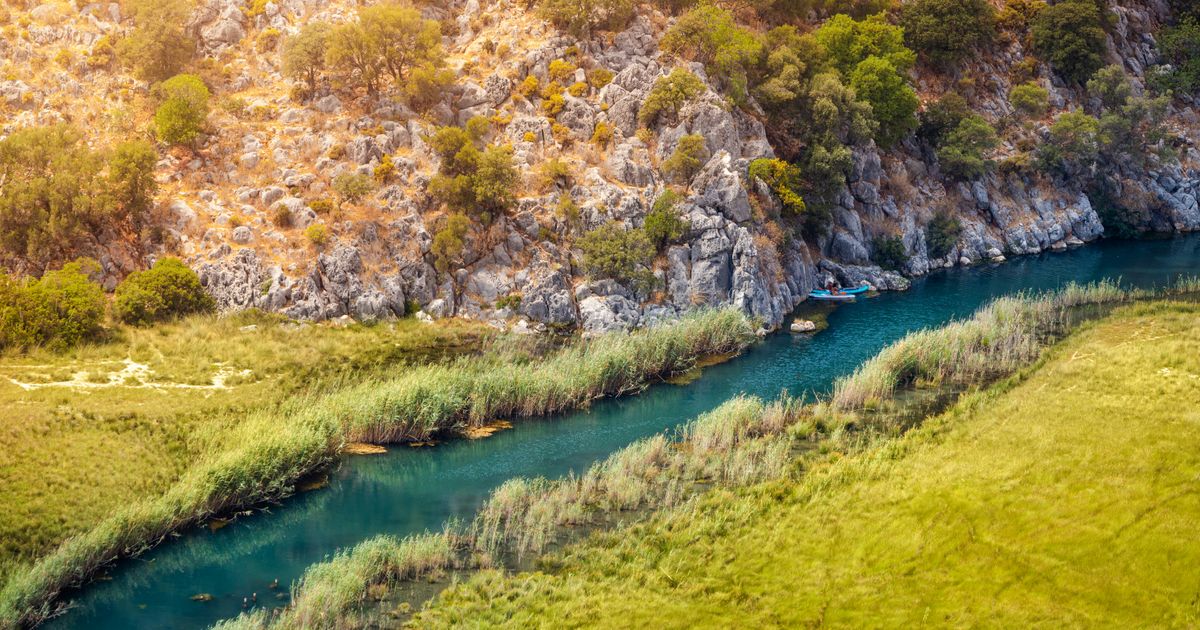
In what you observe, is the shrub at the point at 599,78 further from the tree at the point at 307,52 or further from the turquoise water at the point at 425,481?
the turquoise water at the point at 425,481

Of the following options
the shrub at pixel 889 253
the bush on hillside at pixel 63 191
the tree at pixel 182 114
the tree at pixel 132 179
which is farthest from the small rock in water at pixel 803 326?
the bush on hillside at pixel 63 191

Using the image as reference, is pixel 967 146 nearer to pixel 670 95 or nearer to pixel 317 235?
pixel 670 95

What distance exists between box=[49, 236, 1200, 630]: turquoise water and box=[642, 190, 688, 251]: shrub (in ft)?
44.3

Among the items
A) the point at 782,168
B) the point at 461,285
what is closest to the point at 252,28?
the point at 461,285

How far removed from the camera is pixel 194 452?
5206 centimetres

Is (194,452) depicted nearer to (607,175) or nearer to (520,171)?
(520,171)

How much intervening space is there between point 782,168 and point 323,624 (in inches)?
2760

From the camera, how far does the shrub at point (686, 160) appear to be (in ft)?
291

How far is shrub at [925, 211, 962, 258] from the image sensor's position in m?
111

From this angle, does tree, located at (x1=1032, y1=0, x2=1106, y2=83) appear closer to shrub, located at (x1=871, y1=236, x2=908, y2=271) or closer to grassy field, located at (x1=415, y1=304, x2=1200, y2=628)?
shrub, located at (x1=871, y1=236, x2=908, y2=271)

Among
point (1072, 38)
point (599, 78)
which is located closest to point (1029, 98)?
point (1072, 38)

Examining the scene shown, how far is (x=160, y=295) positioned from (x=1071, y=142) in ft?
371

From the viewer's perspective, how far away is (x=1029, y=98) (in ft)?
399

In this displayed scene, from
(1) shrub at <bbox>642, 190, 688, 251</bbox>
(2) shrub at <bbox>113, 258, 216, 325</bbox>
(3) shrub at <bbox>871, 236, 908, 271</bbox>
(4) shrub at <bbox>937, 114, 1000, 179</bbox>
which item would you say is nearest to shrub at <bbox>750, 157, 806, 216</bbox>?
(1) shrub at <bbox>642, 190, 688, 251</bbox>
